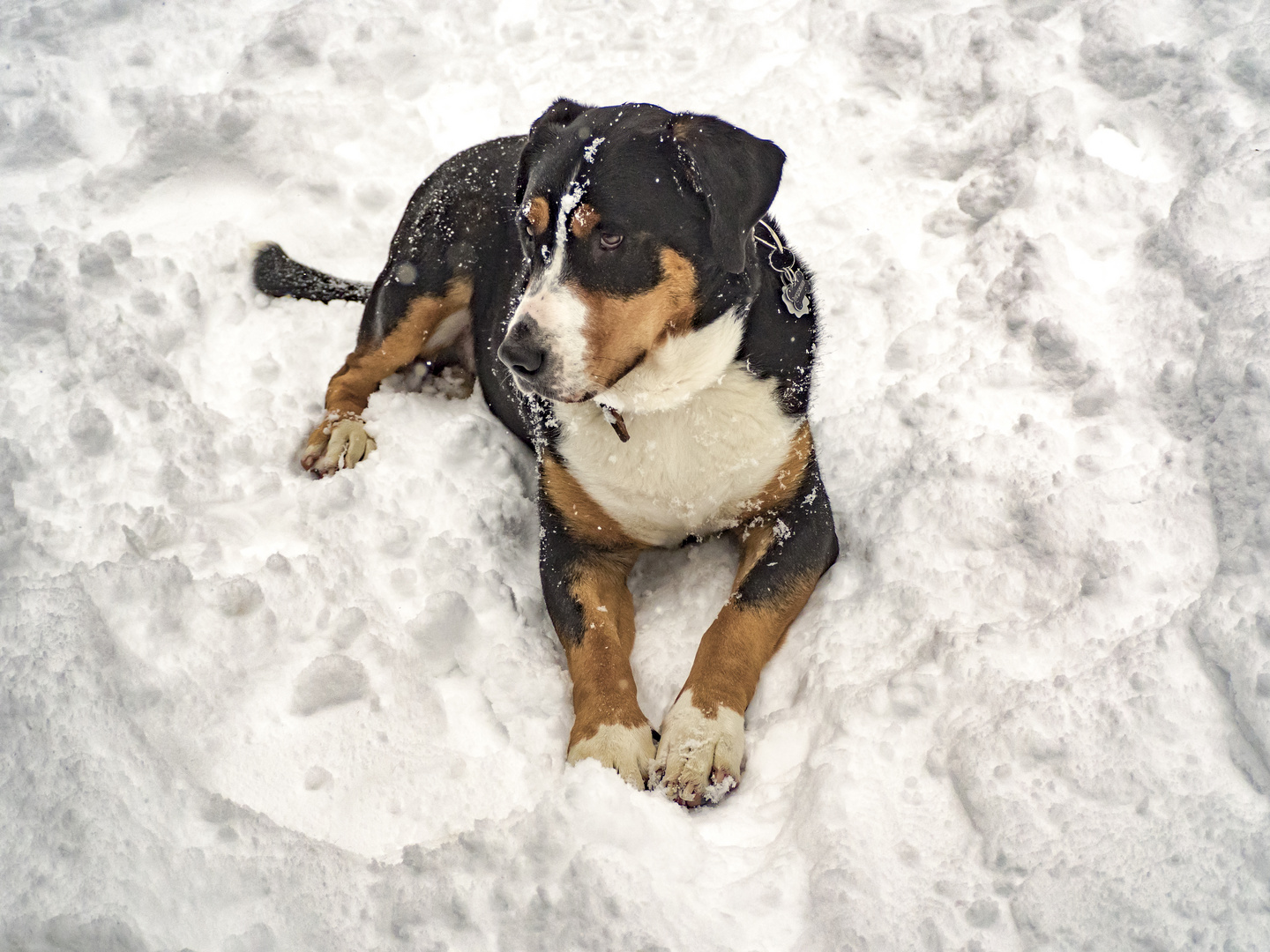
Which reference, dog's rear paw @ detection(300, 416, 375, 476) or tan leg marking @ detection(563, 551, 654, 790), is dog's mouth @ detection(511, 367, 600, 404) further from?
dog's rear paw @ detection(300, 416, 375, 476)

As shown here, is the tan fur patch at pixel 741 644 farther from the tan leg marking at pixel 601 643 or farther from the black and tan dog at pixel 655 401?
the tan leg marking at pixel 601 643

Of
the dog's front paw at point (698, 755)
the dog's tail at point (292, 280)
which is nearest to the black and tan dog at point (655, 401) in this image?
the dog's front paw at point (698, 755)

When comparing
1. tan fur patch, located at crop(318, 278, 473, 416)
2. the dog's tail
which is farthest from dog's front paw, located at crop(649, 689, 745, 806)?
the dog's tail

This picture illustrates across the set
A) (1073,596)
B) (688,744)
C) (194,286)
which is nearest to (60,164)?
(194,286)

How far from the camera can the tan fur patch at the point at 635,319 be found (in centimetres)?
255

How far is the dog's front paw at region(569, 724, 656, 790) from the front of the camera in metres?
2.59

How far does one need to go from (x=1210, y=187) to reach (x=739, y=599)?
281cm

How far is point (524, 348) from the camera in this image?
2486 mm

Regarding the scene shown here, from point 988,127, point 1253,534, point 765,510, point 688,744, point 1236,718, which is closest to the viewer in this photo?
point 1236,718

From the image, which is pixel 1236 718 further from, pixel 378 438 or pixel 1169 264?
pixel 378 438

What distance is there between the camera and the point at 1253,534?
284 centimetres

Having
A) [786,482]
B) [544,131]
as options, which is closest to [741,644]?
[786,482]

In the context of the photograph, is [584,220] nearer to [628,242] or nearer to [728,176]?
[628,242]

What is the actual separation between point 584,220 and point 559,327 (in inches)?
12.8
